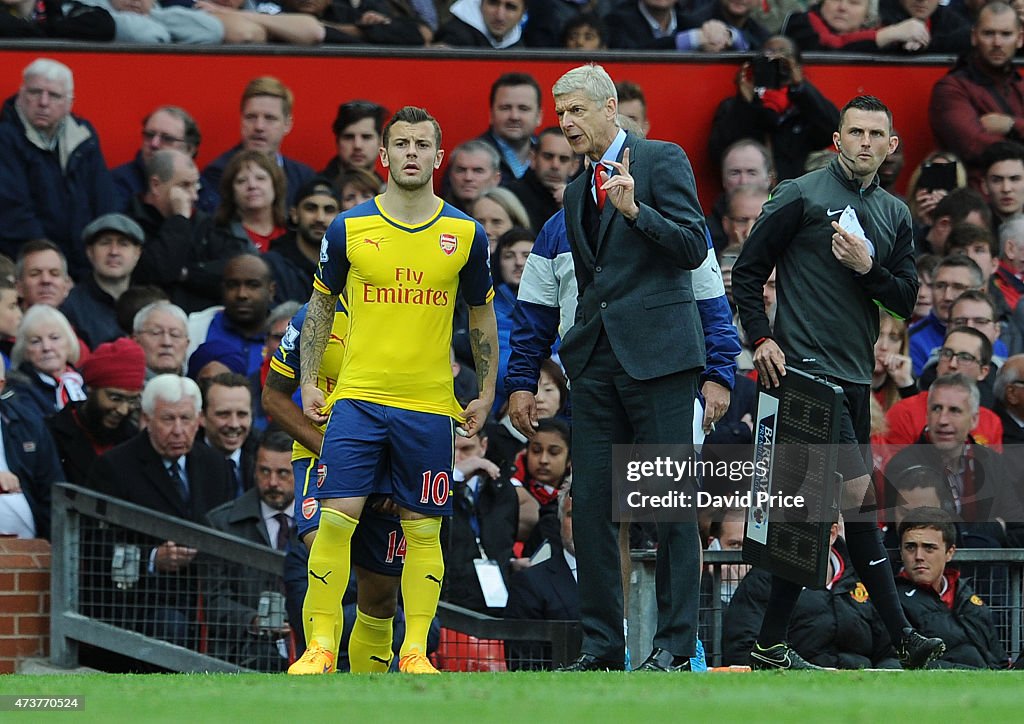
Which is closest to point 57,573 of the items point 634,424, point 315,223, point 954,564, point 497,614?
point 497,614

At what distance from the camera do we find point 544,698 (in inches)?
247

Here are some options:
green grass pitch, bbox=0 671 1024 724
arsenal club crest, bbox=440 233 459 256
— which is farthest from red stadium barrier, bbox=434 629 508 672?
arsenal club crest, bbox=440 233 459 256

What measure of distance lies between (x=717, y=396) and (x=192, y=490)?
3913 mm

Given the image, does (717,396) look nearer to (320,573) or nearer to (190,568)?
(320,573)

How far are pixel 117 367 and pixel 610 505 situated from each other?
160 inches

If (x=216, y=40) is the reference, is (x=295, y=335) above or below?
below

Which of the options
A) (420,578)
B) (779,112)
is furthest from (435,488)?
(779,112)

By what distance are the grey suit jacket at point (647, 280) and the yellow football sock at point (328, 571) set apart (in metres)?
1.19

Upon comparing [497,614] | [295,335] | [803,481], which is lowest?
[497,614]

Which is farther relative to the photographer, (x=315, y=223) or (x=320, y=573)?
(x=315, y=223)

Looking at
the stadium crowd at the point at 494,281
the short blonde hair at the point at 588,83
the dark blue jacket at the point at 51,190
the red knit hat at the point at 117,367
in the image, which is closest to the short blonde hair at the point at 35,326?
the stadium crowd at the point at 494,281

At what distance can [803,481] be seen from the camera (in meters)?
8.17

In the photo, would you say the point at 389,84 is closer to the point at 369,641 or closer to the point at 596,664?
the point at 369,641

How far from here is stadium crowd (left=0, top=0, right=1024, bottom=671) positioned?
1027 cm
